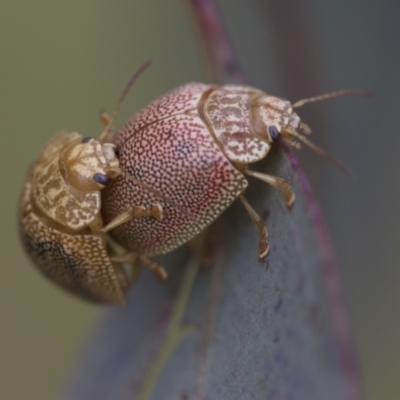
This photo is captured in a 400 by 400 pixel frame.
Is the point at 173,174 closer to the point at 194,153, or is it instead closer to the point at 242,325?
the point at 194,153

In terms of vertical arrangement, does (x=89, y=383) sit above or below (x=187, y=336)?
below

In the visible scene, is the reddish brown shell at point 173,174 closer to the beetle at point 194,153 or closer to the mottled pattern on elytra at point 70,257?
the beetle at point 194,153

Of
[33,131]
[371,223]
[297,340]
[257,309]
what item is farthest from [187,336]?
[33,131]

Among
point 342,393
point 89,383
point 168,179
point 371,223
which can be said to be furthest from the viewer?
point 371,223

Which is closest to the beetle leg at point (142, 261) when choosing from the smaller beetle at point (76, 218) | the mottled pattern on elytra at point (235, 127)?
the smaller beetle at point (76, 218)

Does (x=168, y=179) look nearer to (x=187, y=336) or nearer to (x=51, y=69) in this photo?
(x=187, y=336)

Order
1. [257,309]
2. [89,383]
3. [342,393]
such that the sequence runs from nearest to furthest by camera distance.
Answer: [257,309], [342,393], [89,383]
